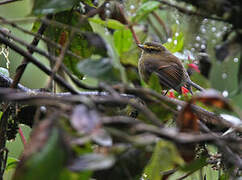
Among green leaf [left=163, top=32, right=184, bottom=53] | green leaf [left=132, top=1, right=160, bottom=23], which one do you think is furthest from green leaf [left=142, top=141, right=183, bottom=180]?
green leaf [left=163, top=32, right=184, bottom=53]

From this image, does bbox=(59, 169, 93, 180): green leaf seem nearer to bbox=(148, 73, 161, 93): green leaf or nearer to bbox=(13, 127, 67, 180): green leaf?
bbox=(13, 127, 67, 180): green leaf

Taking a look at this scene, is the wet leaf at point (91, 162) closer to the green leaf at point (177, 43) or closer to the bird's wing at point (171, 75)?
the green leaf at point (177, 43)

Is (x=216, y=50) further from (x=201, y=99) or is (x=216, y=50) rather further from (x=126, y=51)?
(x=126, y=51)

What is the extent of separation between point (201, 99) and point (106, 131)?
0.19 m

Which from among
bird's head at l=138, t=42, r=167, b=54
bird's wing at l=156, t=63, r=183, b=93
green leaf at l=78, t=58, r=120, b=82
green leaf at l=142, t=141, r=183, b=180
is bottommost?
bird's wing at l=156, t=63, r=183, b=93

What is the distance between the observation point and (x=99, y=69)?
0.83 meters

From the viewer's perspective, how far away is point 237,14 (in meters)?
0.80

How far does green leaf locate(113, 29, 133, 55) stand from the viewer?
3.54ft

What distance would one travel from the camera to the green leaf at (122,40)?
1.08 metres

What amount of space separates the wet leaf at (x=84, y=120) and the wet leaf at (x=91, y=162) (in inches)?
1.7

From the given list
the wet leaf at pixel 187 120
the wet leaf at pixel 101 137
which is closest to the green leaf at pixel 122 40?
the wet leaf at pixel 187 120

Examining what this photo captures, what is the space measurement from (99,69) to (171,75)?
255 cm

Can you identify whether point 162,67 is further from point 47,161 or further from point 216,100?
point 47,161

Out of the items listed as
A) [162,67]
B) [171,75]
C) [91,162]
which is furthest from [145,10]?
[162,67]
